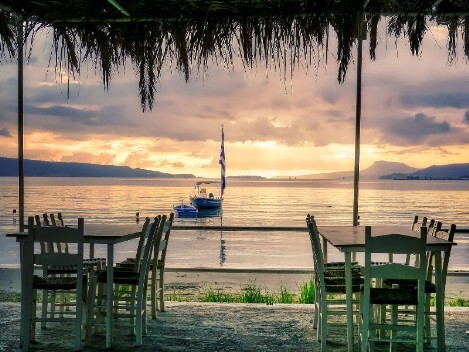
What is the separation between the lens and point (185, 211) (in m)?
45.7

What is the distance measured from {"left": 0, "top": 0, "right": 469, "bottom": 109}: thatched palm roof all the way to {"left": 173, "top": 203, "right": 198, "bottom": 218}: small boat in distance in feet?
130

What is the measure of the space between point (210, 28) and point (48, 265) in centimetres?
239

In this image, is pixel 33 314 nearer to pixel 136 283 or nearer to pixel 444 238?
pixel 136 283

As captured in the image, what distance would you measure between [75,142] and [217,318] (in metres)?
55.8

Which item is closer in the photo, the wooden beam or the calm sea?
the wooden beam

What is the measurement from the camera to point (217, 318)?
5148 millimetres

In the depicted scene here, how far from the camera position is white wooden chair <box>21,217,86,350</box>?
397cm

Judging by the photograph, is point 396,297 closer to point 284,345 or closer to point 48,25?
point 284,345

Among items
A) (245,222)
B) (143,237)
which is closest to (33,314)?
(143,237)

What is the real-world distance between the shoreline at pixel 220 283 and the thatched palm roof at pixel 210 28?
2.63 metres

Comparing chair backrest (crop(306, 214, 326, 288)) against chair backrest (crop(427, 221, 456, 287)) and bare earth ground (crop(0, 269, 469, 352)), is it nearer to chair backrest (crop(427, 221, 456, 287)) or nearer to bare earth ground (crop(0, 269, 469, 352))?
bare earth ground (crop(0, 269, 469, 352))

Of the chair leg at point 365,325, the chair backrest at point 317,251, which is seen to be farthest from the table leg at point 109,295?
the chair leg at point 365,325

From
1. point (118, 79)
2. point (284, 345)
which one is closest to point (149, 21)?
point (118, 79)

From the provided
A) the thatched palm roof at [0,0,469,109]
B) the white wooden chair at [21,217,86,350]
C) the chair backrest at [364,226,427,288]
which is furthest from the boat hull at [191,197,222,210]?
the chair backrest at [364,226,427,288]
